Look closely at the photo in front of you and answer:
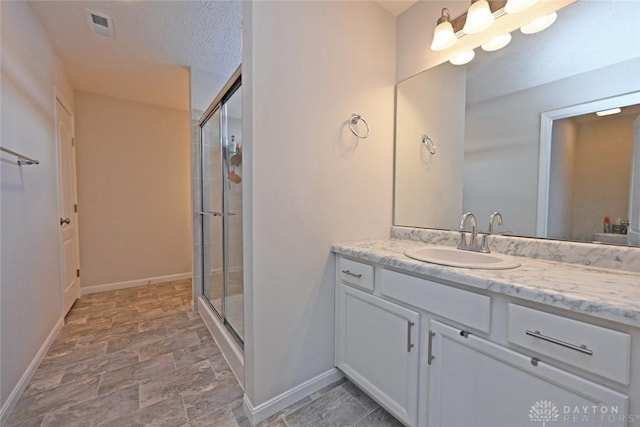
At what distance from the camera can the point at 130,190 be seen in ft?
11.1

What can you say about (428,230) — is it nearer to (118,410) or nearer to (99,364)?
(118,410)

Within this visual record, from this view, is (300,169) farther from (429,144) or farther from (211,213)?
(211,213)

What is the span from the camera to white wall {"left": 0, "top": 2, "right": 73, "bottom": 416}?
1433mm

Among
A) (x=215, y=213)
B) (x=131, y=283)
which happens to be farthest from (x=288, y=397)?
(x=131, y=283)

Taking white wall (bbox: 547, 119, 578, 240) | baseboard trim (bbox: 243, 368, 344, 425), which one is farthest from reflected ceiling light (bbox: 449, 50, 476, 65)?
baseboard trim (bbox: 243, 368, 344, 425)

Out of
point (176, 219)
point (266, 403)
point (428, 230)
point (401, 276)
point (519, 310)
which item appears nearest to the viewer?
point (519, 310)

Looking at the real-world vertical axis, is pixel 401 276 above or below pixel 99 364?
above

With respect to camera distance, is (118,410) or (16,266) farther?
(16,266)

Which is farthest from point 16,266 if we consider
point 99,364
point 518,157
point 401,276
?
point 518,157

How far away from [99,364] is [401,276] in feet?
6.83

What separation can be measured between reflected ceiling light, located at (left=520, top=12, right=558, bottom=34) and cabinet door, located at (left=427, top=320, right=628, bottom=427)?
1.46m

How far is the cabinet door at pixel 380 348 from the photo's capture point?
116 cm

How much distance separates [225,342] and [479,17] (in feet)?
8.28

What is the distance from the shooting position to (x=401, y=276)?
1.19 meters
